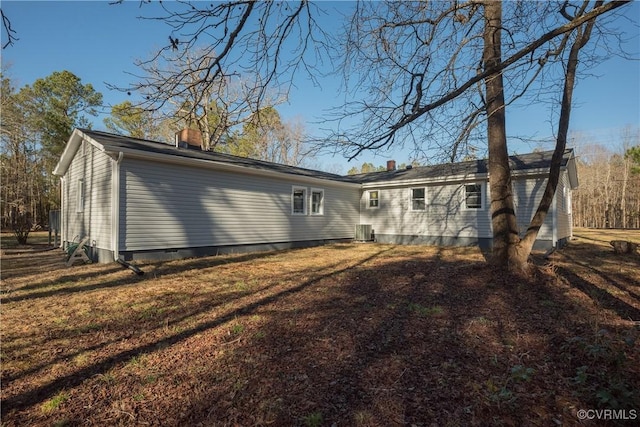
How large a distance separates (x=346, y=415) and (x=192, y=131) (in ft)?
41.8

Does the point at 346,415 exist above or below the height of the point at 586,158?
below

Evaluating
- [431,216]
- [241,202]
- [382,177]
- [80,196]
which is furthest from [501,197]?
[80,196]

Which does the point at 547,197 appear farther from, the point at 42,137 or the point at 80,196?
the point at 42,137

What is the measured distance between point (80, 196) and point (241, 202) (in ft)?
17.5

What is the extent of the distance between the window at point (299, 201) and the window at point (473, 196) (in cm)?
656

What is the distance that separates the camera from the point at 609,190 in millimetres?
31250

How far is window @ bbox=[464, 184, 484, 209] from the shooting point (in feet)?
42.7

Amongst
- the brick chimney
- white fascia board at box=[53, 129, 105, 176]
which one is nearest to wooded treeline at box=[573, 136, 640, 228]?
the brick chimney

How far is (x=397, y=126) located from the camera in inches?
127

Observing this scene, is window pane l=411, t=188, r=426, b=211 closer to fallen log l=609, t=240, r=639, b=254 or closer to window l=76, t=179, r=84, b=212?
fallen log l=609, t=240, r=639, b=254

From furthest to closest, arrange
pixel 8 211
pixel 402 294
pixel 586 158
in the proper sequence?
pixel 586 158 < pixel 8 211 < pixel 402 294

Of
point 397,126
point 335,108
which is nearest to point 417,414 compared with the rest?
point 397,126

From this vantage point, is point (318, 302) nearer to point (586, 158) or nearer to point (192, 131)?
point (192, 131)

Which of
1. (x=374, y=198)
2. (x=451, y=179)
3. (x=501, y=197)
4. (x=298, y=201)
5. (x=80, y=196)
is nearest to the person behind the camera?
(x=501, y=197)
